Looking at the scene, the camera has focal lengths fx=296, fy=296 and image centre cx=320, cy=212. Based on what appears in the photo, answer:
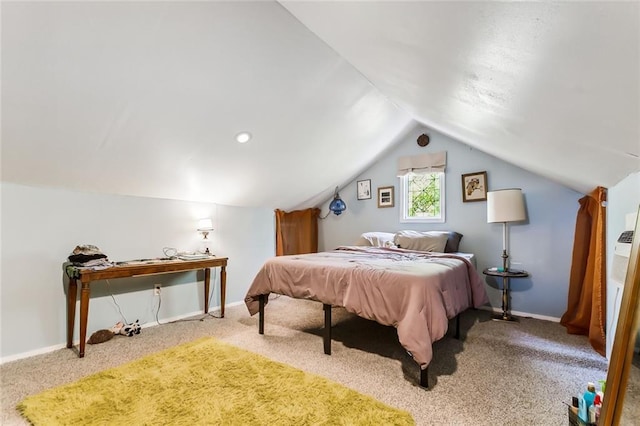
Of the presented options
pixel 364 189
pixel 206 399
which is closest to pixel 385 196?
pixel 364 189

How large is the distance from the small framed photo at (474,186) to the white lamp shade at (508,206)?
52cm

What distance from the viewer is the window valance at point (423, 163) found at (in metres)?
4.15

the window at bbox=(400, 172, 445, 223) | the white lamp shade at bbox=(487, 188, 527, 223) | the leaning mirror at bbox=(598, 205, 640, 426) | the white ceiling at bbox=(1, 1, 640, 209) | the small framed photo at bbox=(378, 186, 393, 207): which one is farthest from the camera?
the small framed photo at bbox=(378, 186, 393, 207)

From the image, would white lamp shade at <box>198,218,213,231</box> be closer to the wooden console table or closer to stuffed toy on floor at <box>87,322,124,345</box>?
the wooden console table

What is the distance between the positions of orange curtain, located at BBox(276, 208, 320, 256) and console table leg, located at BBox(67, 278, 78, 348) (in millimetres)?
2833

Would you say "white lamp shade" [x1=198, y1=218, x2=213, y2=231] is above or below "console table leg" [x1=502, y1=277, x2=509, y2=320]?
above

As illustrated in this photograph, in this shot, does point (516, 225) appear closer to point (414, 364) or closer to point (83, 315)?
point (414, 364)

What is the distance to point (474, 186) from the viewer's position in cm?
388

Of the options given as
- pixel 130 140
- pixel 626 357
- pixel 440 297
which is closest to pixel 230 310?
pixel 130 140

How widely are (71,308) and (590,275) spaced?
4.63 m

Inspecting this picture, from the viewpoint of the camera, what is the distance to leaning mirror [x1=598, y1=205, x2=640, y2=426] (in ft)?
3.39

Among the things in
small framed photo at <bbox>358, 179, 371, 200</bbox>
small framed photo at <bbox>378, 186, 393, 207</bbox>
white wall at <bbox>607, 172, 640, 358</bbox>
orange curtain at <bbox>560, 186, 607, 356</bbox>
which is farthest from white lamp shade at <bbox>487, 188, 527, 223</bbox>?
small framed photo at <bbox>358, 179, 371, 200</bbox>

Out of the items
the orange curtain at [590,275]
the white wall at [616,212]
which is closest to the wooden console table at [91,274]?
the white wall at [616,212]

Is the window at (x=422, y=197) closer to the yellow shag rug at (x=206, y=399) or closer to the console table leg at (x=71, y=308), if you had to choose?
the yellow shag rug at (x=206, y=399)
